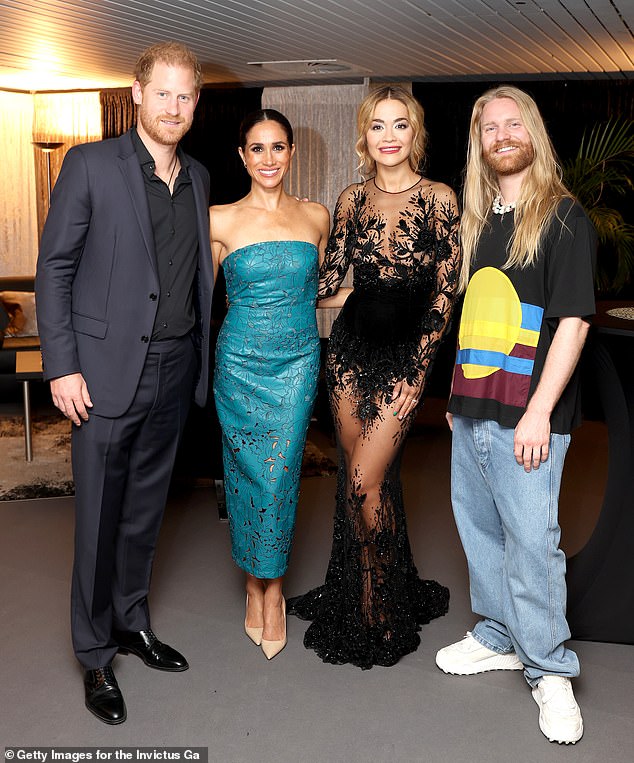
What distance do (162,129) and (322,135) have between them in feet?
18.1

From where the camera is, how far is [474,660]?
10.5 ft

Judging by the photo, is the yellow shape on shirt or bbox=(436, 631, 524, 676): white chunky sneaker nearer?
the yellow shape on shirt

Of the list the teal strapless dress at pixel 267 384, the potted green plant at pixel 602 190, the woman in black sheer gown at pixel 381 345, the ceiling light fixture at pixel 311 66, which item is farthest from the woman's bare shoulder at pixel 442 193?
the ceiling light fixture at pixel 311 66

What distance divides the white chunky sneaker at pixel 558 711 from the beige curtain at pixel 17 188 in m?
8.00

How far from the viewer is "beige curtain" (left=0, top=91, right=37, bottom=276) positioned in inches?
365

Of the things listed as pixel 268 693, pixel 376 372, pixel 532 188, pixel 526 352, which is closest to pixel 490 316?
pixel 526 352

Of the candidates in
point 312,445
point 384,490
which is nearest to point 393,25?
point 312,445

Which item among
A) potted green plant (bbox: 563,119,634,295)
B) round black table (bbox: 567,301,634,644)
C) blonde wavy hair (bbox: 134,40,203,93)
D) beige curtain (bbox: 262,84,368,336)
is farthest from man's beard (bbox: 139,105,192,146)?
beige curtain (bbox: 262,84,368,336)

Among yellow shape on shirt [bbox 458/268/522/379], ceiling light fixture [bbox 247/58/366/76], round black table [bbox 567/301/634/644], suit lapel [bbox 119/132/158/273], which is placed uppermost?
ceiling light fixture [bbox 247/58/366/76]

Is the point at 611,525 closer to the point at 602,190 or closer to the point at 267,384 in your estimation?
the point at 267,384

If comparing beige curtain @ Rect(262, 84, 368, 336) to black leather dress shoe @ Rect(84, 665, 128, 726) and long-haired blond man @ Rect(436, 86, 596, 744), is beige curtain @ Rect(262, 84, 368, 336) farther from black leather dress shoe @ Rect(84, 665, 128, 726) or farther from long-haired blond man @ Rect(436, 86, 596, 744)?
black leather dress shoe @ Rect(84, 665, 128, 726)

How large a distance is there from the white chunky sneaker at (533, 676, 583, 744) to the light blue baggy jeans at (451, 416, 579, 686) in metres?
0.04

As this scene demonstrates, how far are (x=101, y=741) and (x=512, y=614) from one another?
1.36 m

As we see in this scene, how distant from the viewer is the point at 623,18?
507cm
